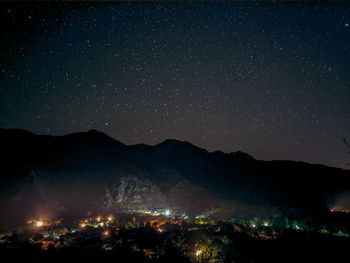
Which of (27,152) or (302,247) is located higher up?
(27,152)

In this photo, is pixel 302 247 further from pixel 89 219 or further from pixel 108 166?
pixel 108 166

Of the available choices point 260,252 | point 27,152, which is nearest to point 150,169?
point 27,152

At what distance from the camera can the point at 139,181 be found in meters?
58.4

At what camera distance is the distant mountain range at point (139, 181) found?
45344mm

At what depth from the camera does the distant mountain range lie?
1785 inches

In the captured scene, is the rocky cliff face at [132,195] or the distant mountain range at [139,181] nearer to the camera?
the distant mountain range at [139,181]

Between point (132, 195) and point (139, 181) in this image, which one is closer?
point (132, 195)

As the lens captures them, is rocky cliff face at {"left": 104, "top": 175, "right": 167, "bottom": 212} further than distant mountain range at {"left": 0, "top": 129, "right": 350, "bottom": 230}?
Yes

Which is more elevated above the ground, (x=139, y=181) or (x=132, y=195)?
(x=139, y=181)

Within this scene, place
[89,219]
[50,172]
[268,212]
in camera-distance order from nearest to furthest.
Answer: [89,219]
[268,212]
[50,172]

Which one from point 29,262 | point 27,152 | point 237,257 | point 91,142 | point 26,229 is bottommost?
point 26,229

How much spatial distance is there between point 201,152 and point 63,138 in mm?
61428

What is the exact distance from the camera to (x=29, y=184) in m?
48.9

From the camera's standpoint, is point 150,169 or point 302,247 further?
point 150,169
